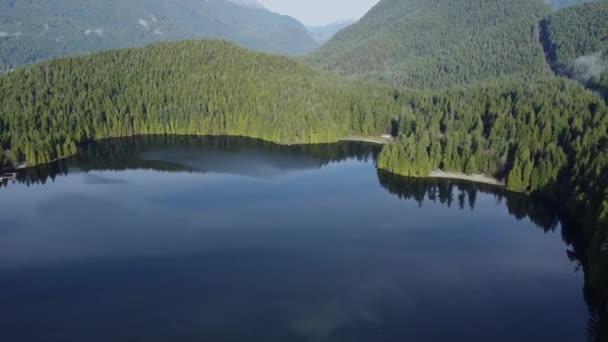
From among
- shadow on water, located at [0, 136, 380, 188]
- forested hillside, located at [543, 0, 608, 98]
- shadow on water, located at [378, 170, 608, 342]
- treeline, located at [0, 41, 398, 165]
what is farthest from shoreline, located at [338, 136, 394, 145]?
forested hillside, located at [543, 0, 608, 98]

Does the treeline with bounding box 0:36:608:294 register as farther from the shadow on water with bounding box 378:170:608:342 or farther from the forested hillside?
the forested hillside

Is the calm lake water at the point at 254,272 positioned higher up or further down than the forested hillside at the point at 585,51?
further down

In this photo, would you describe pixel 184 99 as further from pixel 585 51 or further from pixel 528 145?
pixel 585 51

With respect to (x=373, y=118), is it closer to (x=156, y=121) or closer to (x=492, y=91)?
(x=492, y=91)

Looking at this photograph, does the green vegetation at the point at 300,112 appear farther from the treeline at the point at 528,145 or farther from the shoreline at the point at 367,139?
the shoreline at the point at 367,139

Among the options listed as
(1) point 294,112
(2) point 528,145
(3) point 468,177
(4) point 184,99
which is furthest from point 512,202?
(4) point 184,99

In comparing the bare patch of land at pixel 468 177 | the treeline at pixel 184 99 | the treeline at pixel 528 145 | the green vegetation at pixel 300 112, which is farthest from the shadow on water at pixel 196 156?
the bare patch of land at pixel 468 177

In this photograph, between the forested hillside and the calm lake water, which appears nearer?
the calm lake water
